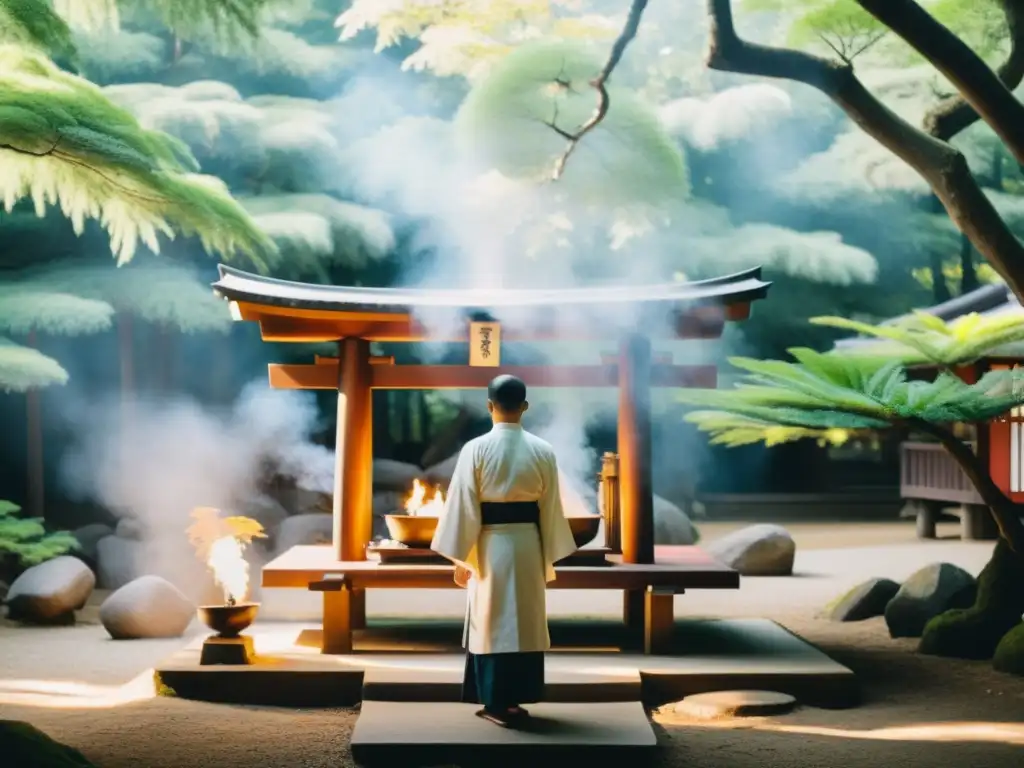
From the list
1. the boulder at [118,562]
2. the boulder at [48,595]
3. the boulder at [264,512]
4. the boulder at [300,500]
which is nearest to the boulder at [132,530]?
the boulder at [118,562]

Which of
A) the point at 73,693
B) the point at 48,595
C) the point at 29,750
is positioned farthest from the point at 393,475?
the point at 29,750

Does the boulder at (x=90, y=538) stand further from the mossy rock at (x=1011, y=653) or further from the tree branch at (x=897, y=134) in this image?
the mossy rock at (x=1011, y=653)

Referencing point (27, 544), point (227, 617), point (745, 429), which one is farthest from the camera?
point (27, 544)

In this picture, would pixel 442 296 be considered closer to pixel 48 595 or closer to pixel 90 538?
pixel 48 595

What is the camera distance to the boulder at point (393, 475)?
18841 millimetres

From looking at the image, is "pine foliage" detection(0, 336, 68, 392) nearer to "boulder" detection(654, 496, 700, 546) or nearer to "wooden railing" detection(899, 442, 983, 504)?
"boulder" detection(654, 496, 700, 546)

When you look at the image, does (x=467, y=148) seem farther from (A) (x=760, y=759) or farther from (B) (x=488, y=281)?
(A) (x=760, y=759)

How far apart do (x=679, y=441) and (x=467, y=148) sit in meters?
8.43

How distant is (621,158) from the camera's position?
1695 centimetres

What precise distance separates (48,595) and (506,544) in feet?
23.9

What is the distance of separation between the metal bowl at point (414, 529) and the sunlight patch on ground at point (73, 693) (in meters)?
1.99

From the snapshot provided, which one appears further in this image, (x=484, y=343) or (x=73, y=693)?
(x=484, y=343)

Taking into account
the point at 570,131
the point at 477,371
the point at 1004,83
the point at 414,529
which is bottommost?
the point at 414,529

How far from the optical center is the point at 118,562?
48.6ft
